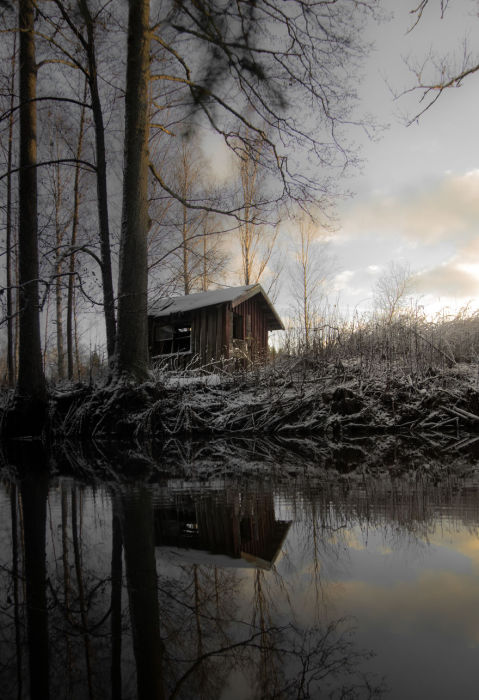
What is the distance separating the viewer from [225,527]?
1778 millimetres

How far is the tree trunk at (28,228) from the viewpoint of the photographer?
316 inches

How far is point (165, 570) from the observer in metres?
1.26

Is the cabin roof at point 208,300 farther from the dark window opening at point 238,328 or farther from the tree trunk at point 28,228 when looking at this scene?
the tree trunk at point 28,228

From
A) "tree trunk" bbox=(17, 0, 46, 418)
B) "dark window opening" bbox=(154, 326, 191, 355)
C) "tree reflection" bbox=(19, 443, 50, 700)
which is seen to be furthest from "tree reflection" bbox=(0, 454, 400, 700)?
"dark window opening" bbox=(154, 326, 191, 355)

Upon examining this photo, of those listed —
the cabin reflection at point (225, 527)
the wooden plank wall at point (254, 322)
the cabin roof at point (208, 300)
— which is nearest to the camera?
the cabin reflection at point (225, 527)

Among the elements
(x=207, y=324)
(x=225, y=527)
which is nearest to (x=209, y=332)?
(x=207, y=324)

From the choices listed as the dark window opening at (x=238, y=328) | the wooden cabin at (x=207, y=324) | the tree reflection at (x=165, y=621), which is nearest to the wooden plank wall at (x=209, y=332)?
the wooden cabin at (x=207, y=324)

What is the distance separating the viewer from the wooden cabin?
658 inches

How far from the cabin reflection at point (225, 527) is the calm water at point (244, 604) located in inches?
0.5

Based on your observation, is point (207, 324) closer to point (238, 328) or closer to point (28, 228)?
point (238, 328)

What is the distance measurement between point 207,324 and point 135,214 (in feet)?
31.2

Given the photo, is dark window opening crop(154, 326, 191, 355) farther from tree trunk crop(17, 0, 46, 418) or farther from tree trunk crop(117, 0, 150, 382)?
tree trunk crop(117, 0, 150, 382)

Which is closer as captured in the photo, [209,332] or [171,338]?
[209,332]

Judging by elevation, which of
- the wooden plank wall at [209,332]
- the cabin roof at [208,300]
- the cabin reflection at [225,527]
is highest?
the cabin roof at [208,300]
